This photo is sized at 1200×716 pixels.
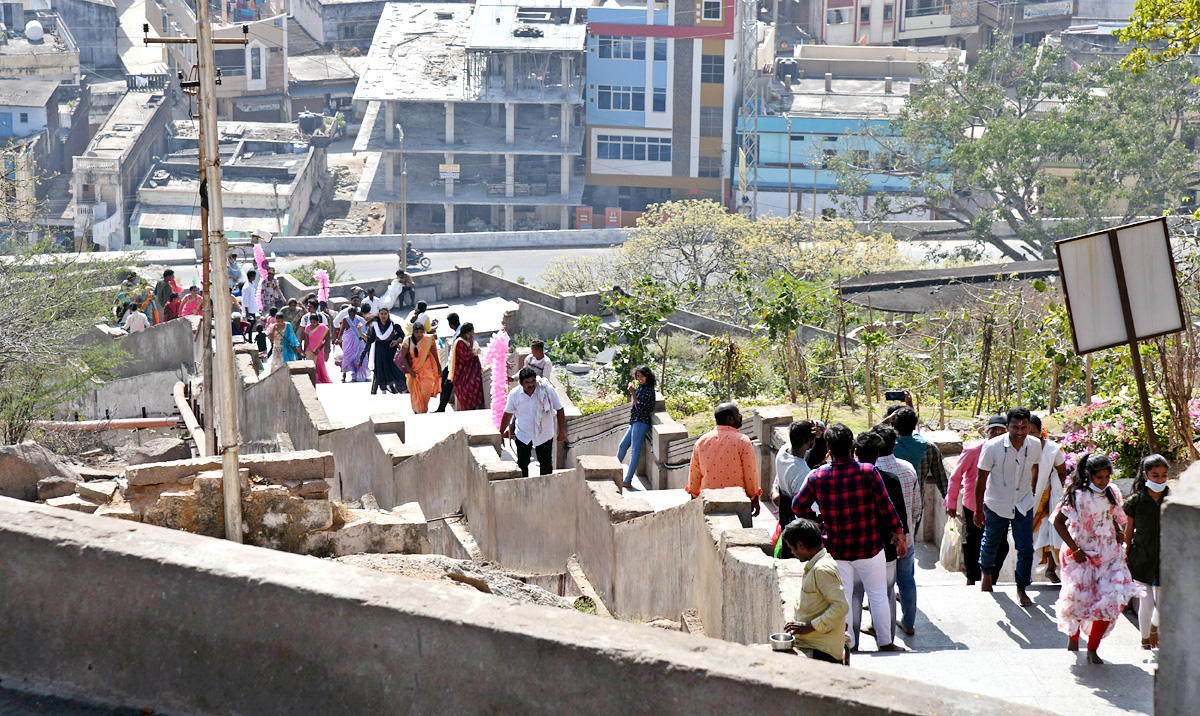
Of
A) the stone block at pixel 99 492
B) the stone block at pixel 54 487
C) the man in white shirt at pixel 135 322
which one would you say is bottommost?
the man in white shirt at pixel 135 322

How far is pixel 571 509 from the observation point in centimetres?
964

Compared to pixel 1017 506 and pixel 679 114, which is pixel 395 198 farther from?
pixel 1017 506

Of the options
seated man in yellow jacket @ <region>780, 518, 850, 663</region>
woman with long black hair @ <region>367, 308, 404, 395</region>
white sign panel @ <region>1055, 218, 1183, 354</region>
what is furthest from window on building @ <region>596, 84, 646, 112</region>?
seated man in yellow jacket @ <region>780, 518, 850, 663</region>

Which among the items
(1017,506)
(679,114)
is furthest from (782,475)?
(679,114)

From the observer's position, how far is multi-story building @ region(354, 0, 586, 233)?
5928 cm

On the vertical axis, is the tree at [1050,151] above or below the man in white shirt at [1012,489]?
above

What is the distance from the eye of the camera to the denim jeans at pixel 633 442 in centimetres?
1061

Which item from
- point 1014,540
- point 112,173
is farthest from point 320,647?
point 112,173

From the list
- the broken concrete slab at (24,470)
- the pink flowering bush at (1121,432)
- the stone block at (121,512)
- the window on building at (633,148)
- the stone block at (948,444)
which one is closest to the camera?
the stone block at (121,512)

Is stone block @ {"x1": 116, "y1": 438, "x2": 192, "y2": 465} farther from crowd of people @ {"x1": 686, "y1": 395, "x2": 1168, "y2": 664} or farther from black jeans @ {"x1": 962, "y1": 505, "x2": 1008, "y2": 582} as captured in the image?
black jeans @ {"x1": 962, "y1": 505, "x2": 1008, "y2": 582}

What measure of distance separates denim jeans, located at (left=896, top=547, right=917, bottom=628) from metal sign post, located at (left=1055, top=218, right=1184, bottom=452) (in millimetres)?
1347

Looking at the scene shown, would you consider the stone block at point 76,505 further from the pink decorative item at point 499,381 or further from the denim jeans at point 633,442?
the pink decorative item at point 499,381

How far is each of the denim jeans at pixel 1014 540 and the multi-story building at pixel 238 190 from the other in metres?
49.2

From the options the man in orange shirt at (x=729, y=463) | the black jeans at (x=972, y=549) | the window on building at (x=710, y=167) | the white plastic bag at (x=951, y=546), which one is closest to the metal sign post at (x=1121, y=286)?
the black jeans at (x=972, y=549)
